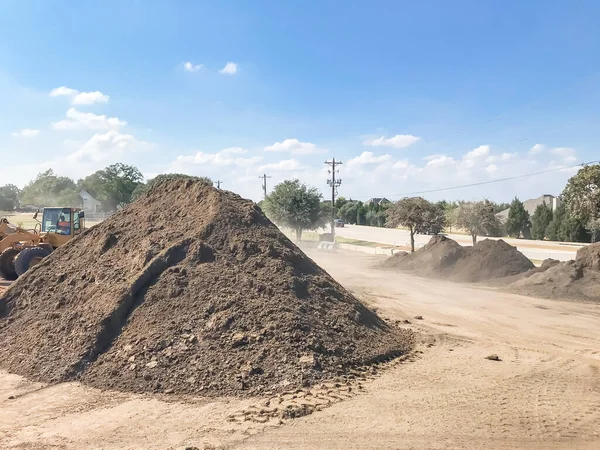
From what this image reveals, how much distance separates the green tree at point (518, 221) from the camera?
50938 millimetres

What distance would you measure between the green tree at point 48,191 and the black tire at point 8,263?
68.0 meters

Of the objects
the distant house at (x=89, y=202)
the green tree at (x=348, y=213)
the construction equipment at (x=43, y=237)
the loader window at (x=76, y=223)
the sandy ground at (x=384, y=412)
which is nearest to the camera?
the sandy ground at (x=384, y=412)

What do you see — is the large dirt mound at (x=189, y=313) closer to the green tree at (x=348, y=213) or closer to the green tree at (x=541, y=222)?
the green tree at (x=541, y=222)

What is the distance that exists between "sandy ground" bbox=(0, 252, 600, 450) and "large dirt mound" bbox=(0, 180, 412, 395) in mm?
486

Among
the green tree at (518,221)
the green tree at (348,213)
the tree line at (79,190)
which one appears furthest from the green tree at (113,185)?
the green tree at (518,221)

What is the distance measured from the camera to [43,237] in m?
16.6

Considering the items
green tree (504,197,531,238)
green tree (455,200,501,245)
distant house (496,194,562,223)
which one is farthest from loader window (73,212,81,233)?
distant house (496,194,562,223)

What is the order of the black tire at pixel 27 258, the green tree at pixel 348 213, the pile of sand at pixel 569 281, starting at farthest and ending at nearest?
the green tree at pixel 348 213 < the pile of sand at pixel 569 281 < the black tire at pixel 27 258

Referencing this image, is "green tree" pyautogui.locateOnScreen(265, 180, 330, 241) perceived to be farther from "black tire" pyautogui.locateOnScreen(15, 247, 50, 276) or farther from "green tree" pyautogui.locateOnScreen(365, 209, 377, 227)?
"green tree" pyautogui.locateOnScreen(365, 209, 377, 227)

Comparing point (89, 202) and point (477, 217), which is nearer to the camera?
point (477, 217)

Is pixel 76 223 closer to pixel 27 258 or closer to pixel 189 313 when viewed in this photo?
pixel 27 258

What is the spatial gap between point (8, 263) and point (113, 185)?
7073 centimetres

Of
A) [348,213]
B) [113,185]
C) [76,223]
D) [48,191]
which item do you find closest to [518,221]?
[348,213]

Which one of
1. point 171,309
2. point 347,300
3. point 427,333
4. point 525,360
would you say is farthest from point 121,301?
point 525,360
